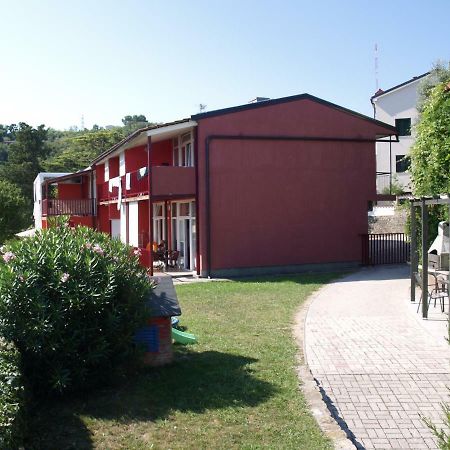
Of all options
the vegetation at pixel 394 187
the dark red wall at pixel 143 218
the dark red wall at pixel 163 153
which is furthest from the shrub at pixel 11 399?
the vegetation at pixel 394 187

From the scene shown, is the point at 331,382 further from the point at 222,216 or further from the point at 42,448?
the point at 222,216

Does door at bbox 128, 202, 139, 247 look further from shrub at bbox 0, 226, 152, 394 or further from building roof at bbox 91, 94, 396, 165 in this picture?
shrub at bbox 0, 226, 152, 394

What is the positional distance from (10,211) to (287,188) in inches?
597

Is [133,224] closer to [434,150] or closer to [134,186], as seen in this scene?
[134,186]

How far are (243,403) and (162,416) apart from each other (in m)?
0.94

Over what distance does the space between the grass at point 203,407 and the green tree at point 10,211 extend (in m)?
21.1

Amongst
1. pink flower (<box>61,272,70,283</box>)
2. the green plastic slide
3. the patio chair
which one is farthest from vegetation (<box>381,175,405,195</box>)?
pink flower (<box>61,272,70,283</box>)

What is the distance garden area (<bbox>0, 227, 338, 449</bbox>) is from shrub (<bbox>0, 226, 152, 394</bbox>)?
0.04 ft

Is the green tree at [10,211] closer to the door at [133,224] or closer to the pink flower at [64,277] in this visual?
the door at [133,224]

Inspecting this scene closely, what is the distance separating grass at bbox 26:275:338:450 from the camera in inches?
207

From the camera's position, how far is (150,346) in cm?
759

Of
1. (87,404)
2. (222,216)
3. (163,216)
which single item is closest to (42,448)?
(87,404)

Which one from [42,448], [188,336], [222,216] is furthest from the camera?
[222,216]

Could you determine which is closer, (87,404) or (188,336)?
(87,404)
